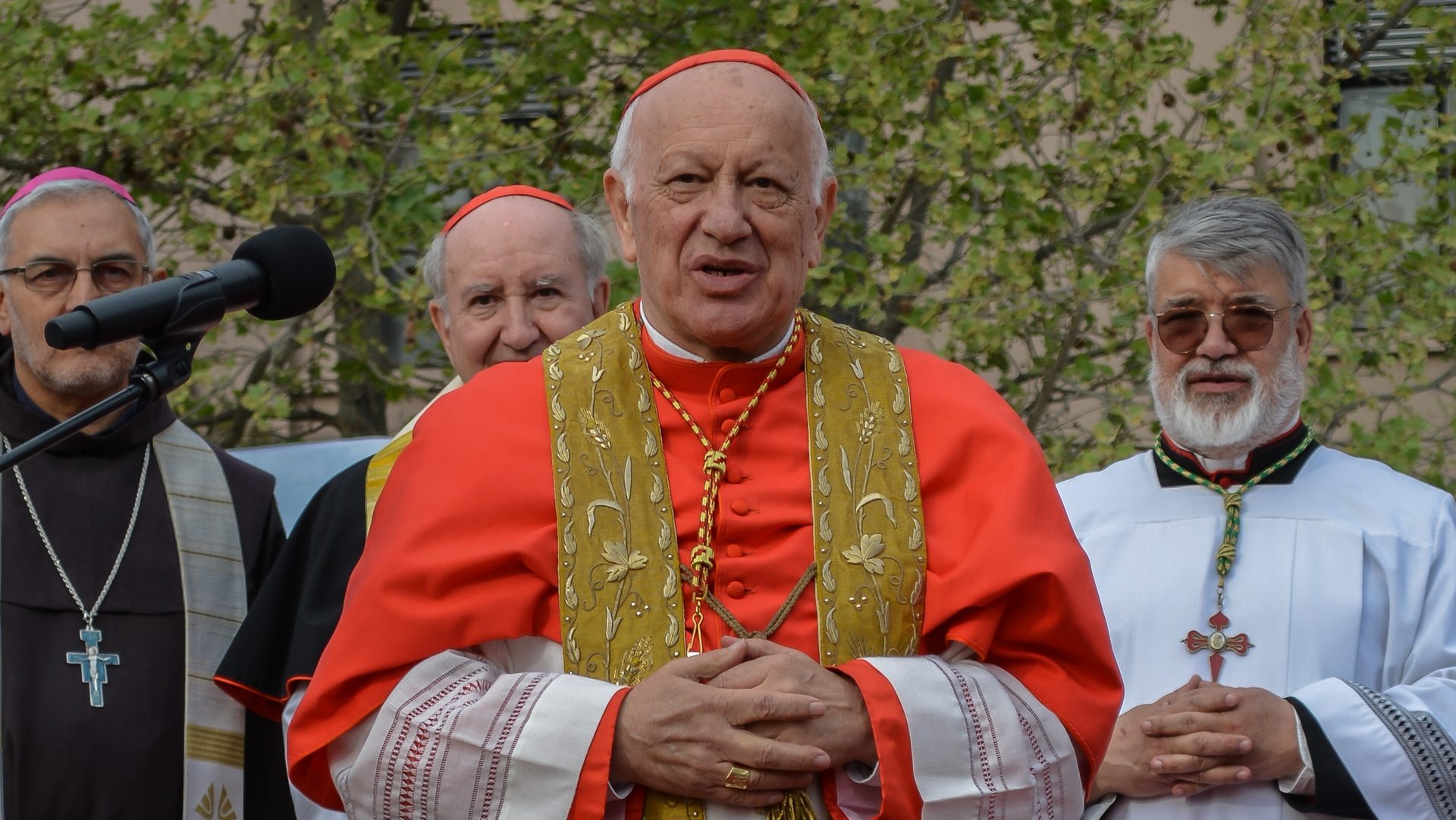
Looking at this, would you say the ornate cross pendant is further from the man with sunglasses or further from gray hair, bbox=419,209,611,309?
the man with sunglasses

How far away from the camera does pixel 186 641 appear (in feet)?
13.3

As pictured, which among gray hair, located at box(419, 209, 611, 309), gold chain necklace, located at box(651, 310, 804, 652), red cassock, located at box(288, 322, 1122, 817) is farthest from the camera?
gray hair, located at box(419, 209, 611, 309)

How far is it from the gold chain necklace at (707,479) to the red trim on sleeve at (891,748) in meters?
0.33

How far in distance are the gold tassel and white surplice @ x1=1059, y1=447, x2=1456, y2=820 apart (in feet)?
4.33

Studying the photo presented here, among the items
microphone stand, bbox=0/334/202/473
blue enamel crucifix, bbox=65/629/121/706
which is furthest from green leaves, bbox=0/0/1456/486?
microphone stand, bbox=0/334/202/473

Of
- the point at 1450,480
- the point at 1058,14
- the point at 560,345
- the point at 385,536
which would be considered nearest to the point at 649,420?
the point at 560,345

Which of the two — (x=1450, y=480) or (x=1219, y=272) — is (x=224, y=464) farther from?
(x=1450, y=480)

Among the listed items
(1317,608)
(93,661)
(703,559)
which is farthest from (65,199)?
(1317,608)

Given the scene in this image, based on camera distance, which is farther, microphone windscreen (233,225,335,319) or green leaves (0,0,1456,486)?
green leaves (0,0,1456,486)

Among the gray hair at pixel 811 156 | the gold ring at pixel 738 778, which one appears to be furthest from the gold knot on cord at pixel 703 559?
the gray hair at pixel 811 156

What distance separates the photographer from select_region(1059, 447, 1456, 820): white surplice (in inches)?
145

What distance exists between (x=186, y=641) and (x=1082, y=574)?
83.0 inches

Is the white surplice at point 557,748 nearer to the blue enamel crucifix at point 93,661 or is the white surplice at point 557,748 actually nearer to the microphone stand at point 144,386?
the microphone stand at point 144,386

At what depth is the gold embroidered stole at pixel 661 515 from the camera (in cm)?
285
